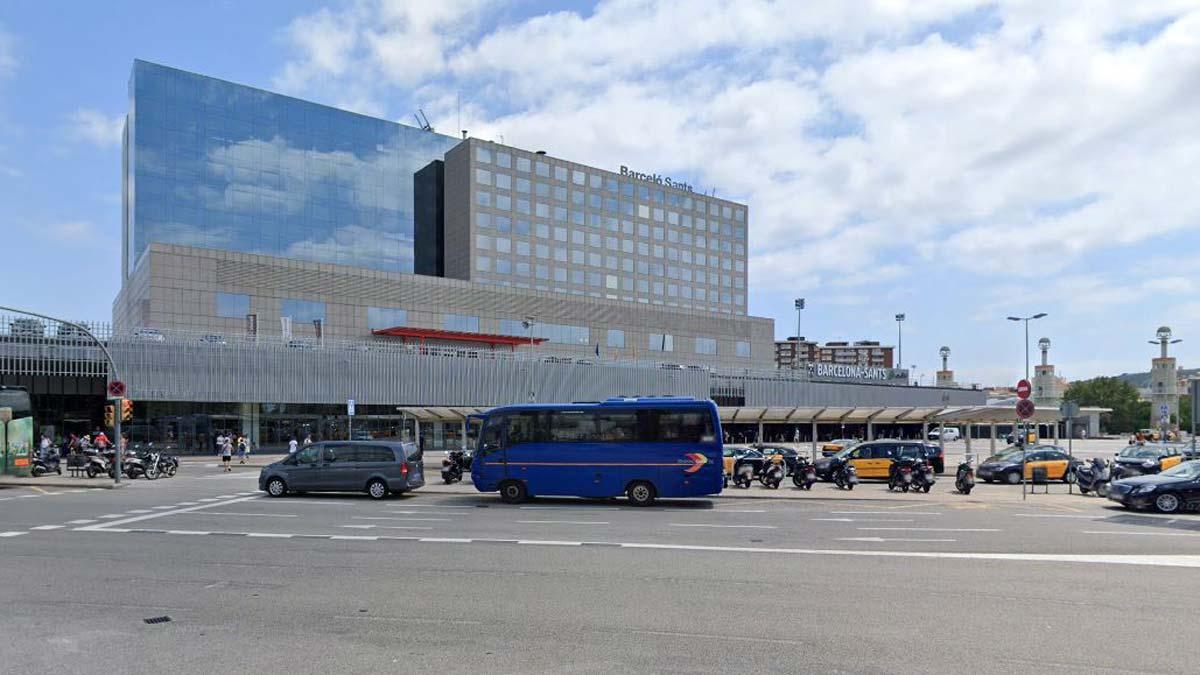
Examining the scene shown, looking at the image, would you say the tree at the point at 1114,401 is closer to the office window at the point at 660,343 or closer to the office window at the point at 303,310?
the office window at the point at 660,343

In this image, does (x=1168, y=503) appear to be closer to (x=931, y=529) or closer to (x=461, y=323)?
(x=931, y=529)

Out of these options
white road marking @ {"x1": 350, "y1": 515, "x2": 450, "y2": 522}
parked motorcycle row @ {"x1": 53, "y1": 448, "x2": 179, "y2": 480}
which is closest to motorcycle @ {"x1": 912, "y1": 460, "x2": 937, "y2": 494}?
white road marking @ {"x1": 350, "y1": 515, "x2": 450, "y2": 522}

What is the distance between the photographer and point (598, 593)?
9781 millimetres

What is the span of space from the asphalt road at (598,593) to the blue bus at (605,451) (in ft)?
7.60

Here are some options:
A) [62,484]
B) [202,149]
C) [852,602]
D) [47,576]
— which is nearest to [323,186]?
[202,149]

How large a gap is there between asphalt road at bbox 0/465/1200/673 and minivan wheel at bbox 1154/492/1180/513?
139 centimetres

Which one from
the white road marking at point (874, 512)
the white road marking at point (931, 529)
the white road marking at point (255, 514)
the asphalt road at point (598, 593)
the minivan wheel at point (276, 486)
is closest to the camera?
the asphalt road at point (598, 593)

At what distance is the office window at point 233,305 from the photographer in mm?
61406

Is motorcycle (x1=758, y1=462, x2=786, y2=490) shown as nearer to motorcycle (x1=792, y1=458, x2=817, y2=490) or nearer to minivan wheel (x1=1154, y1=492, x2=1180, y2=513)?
motorcycle (x1=792, y1=458, x2=817, y2=490)

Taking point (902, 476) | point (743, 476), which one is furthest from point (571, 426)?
point (902, 476)

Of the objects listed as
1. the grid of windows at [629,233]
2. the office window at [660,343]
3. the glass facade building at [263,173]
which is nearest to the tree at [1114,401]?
the grid of windows at [629,233]

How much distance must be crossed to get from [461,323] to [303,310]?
46.3ft

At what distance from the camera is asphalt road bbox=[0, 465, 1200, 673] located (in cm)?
718

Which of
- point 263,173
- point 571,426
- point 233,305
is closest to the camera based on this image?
point 571,426
